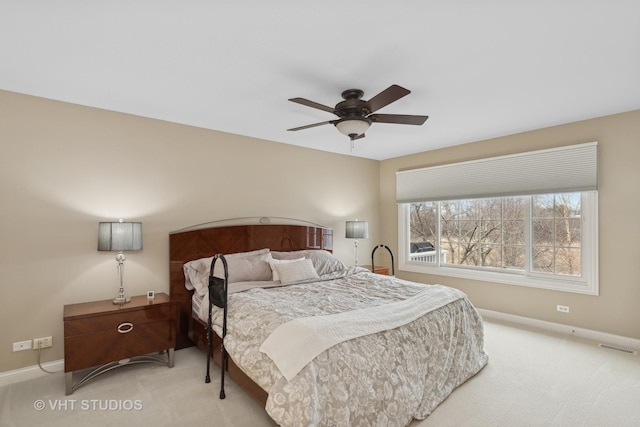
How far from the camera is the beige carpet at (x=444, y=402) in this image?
2270mm

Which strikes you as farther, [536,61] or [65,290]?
[65,290]

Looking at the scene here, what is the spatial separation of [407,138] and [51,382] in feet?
15.1

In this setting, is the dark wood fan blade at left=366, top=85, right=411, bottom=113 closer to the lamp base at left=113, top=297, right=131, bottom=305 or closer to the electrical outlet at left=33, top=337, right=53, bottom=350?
the lamp base at left=113, top=297, right=131, bottom=305

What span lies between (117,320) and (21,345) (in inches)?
34.8

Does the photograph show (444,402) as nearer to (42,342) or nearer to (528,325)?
(528,325)

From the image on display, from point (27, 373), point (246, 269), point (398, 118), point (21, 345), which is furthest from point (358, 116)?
point (27, 373)

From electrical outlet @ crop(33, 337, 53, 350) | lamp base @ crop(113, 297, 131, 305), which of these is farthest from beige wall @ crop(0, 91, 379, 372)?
lamp base @ crop(113, 297, 131, 305)

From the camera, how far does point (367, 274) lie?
3.99 meters

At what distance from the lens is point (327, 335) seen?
2.00m

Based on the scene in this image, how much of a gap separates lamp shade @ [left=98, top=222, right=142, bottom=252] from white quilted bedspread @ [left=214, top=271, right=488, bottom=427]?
3.53ft

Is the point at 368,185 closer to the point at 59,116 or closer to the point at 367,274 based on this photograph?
the point at 367,274

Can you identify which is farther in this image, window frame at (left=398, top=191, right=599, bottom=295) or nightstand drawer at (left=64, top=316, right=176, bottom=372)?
window frame at (left=398, top=191, right=599, bottom=295)

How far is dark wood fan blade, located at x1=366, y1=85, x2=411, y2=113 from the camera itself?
2137mm

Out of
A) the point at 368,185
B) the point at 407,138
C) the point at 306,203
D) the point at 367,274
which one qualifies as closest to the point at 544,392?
the point at 367,274
